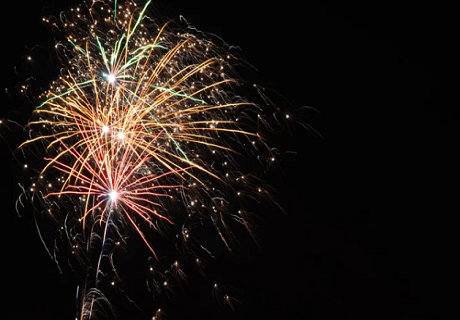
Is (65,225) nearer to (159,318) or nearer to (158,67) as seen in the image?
(159,318)

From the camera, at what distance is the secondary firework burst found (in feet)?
12.3

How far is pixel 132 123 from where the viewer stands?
3707 mm

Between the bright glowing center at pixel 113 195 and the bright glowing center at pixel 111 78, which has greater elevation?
the bright glowing center at pixel 111 78

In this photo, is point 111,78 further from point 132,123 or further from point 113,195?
point 113,195

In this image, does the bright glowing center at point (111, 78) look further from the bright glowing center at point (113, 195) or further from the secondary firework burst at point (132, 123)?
the bright glowing center at point (113, 195)

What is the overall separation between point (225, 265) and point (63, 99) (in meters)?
3.00

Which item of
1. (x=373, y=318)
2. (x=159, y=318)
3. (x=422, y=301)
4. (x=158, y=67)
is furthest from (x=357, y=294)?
(x=158, y=67)

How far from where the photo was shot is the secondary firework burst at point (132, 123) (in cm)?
375

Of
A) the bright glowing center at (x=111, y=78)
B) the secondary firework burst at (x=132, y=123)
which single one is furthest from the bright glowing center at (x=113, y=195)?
the bright glowing center at (x=111, y=78)

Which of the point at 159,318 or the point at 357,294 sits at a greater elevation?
the point at 357,294

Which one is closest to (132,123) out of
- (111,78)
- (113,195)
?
(111,78)

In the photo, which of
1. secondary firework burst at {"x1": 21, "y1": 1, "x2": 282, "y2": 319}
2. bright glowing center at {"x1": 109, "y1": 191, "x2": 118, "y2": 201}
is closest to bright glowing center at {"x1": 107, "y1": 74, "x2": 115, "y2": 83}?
secondary firework burst at {"x1": 21, "y1": 1, "x2": 282, "y2": 319}

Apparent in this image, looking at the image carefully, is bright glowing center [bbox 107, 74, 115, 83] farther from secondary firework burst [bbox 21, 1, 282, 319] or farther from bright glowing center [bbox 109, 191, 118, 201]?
bright glowing center [bbox 109, 191, 118, 201]

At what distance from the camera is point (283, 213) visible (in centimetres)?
501
